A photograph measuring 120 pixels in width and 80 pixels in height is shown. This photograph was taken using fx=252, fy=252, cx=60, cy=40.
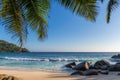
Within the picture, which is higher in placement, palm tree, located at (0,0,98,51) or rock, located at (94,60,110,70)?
palm tree, located at (0,0,98,51)

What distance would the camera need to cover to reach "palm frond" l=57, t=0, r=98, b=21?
4.95m

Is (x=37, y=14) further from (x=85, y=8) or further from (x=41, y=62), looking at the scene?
(x=41, y=62)

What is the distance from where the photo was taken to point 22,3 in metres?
5.02

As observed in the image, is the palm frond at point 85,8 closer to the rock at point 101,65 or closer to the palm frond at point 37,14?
the palm frond at point 37,14

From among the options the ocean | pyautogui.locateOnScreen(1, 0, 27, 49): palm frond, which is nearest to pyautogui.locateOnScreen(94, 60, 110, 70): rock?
the ocean

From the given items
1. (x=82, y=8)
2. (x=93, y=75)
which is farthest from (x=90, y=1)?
(x=93, y=75)

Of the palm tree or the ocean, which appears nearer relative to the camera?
the palm tree

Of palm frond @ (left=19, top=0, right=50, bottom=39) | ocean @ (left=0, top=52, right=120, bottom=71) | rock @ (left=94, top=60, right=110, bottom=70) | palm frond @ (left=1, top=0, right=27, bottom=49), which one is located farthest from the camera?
ocean @ (left=0, top=52, right=120, bottom=71)

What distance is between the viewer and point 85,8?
4973 millimetres

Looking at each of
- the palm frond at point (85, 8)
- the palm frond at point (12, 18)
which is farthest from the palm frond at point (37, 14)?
the palm frond at point (85, 8)

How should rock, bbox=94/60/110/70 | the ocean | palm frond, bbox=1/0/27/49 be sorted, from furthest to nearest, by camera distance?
1. the ocean
2. rock, bbox=94/60/110/70
3. palm frond, bbox=1/0/27/49

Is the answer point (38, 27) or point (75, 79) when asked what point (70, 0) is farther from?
point (75, 79)

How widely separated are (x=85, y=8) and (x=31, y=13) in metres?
1.08

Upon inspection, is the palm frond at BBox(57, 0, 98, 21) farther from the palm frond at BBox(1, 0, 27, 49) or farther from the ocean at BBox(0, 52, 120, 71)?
the ocean at BBox(0, 52, 120, 71)
